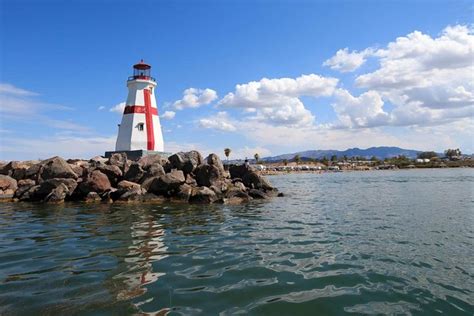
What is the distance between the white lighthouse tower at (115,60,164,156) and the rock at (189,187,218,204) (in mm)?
19845

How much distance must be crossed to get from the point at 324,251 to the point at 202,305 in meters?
5.61

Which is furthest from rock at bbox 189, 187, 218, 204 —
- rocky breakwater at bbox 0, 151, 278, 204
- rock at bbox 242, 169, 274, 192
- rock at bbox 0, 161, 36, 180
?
rock at bbox 0, 161, 36, 180

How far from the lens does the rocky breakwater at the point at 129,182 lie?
1043 inches

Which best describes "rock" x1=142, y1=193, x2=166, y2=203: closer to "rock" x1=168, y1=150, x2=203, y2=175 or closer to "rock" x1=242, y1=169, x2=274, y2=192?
"rock" x1=168, y1=150, x2=203, y2=175

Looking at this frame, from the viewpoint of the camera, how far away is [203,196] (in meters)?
25.9

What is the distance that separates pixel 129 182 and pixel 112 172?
8.55 feet

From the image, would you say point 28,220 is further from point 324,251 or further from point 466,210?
point 466,210

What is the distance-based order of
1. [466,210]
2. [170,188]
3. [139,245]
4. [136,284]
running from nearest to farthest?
[136,284] < [139,245] < [466,210] < [170,188]

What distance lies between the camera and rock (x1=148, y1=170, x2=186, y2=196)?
2711 centimetres

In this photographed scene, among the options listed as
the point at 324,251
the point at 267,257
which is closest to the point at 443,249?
the point at 324,251

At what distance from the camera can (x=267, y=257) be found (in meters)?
10.7

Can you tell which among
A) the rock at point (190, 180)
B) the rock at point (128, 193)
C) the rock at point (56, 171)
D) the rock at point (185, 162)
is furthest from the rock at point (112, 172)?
the rock at point (190, 180)

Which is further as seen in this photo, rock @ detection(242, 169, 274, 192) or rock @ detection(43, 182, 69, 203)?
rock @ detection(242, 169, 274, 192)

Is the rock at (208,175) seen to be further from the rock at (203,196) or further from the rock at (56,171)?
the rock at (56,171)
